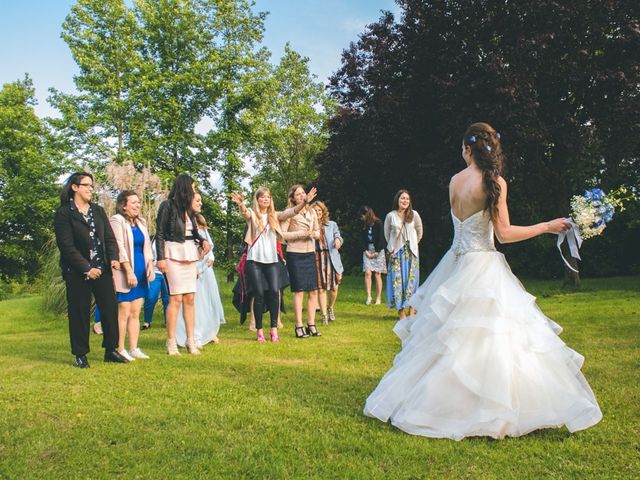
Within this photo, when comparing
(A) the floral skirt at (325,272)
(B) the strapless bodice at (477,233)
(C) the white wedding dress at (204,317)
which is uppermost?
(B) the strapless bodice at (477,233)

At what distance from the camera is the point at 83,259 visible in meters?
7.03

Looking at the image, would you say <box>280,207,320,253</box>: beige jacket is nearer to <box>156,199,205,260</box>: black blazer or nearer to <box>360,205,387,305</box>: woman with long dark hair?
<box>156,199,205,260</box>: black blazer

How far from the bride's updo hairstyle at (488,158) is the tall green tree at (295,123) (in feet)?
116

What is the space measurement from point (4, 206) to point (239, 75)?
16.7 m

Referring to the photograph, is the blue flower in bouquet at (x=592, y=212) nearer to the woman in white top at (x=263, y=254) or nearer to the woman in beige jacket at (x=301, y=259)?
the woman in white top at (x=263, y=254)

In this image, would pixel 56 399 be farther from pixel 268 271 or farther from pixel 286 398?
pixel 268 271

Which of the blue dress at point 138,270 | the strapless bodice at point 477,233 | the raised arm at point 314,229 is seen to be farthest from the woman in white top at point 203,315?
the strapless bodice at point 477,233

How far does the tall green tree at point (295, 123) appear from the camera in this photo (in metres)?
40.1

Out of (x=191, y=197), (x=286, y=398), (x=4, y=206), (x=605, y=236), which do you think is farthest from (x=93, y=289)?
→ (x=4, y=206)

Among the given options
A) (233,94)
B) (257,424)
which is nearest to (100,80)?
(233,94)

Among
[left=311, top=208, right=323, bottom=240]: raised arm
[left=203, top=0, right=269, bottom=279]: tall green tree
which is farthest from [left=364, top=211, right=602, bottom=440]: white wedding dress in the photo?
[left=203, top=0, right=269, bottom=279]: tall green tree

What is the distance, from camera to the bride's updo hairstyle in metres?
4.48

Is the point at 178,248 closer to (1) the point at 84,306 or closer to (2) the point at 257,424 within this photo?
(1) the point at 84,306

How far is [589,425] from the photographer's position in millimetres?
4074
